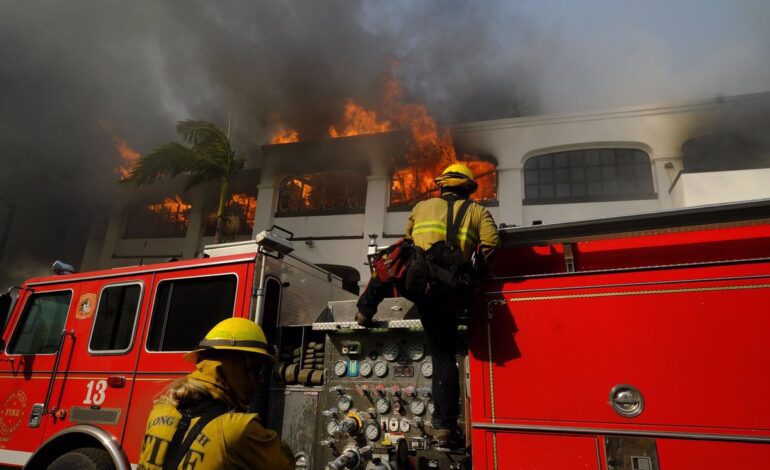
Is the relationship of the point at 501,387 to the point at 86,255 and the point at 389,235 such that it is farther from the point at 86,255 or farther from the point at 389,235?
the point at 86,255

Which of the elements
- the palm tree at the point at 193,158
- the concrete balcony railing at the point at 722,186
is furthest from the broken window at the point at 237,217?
the concrete balcony railing at the point at 722,186

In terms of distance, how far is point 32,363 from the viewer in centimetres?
497

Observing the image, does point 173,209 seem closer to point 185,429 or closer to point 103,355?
point 103,355

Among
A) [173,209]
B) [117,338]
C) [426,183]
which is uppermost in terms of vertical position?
[173,209]

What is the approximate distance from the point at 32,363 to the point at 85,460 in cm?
161

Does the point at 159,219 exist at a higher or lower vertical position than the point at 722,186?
higher

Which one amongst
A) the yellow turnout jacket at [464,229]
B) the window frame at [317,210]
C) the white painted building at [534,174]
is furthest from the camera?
the window frame at [317,210]

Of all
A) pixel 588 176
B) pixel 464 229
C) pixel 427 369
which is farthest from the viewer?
pixel 588 176

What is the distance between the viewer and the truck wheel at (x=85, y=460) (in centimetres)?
401

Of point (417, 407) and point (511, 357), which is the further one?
point (417, 407)

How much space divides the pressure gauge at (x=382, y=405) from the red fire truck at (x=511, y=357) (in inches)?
0.8

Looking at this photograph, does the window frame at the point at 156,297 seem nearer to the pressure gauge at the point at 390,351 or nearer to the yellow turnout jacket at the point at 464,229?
the pressure gauge at the point at 390,351

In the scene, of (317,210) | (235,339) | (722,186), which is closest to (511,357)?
(235,339)

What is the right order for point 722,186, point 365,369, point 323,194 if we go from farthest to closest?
point 323,194, point 722,186, point 365,369
